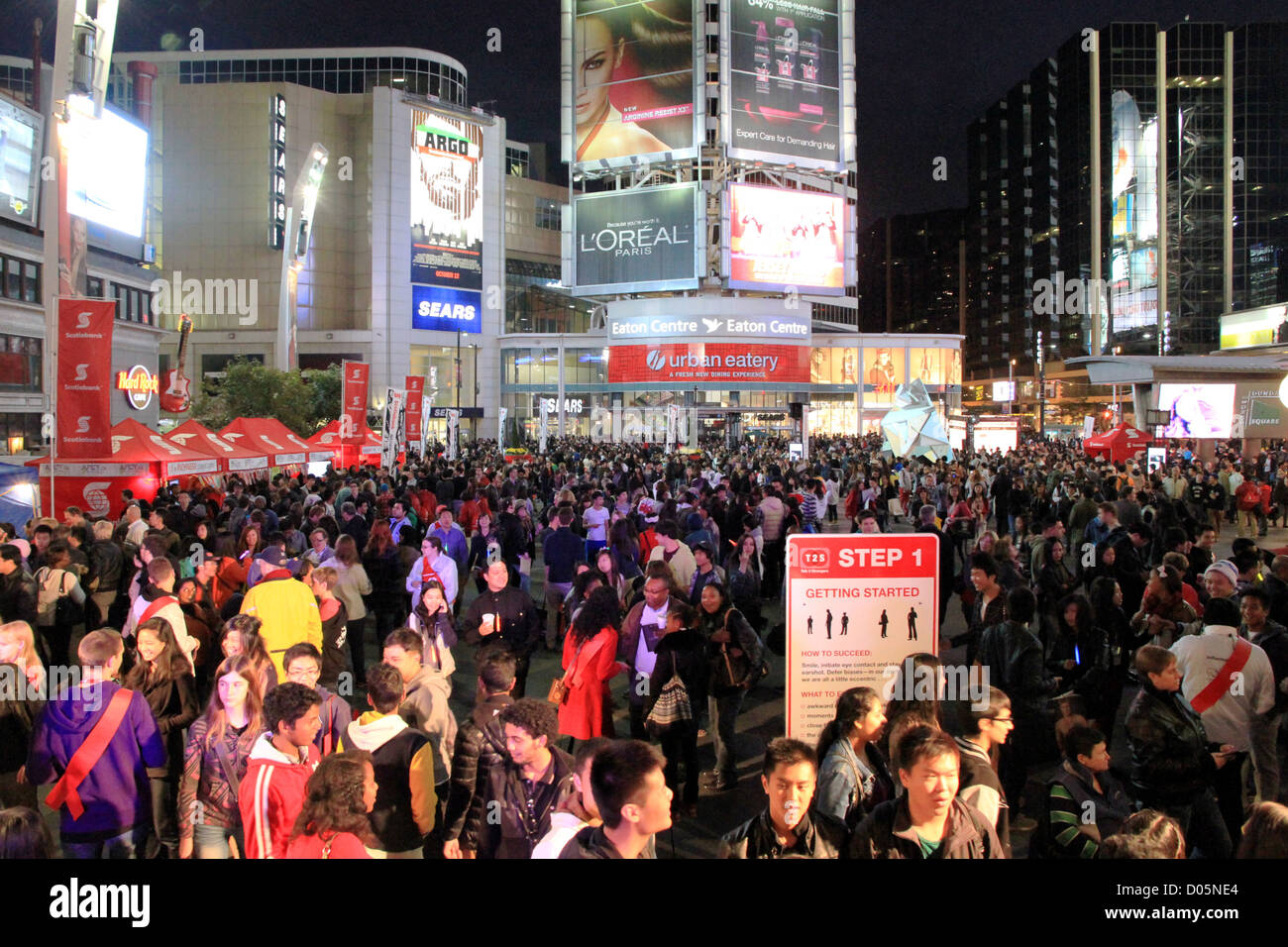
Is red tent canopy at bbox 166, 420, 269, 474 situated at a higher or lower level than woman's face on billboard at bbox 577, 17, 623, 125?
lower

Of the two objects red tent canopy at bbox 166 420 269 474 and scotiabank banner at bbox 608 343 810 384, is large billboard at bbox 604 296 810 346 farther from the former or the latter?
red tent canopy at bbox 166 420 269 474

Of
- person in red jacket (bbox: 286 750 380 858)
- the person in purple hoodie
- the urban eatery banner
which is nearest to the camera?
person in red jacket (bbox: 286 750 380 858)

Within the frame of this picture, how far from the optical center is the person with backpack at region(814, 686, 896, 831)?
3848 mm

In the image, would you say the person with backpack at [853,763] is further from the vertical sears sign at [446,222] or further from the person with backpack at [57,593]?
the vertical sears sign at [446,222]

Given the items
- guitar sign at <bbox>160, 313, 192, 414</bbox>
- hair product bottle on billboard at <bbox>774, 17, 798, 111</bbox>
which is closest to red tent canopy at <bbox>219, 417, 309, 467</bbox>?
guitar sign at <bbox>160, 313, 192, 414</bbox>

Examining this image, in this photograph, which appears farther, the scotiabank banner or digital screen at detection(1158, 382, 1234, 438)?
the scotiabank banner

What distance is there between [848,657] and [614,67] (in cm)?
4772

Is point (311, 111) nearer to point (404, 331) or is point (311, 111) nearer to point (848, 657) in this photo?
point (404, 331)

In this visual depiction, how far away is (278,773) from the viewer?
366 cm

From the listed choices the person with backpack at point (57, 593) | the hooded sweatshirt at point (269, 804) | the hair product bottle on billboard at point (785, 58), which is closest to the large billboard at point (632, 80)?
the hair product bottle on billboard at point (785, 58)

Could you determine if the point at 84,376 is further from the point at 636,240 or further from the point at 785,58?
the point at 785,58

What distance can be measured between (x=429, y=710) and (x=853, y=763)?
89.3 inches

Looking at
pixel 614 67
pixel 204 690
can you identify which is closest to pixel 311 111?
pixel 614 67

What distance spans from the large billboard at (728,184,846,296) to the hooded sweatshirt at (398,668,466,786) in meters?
44.8
